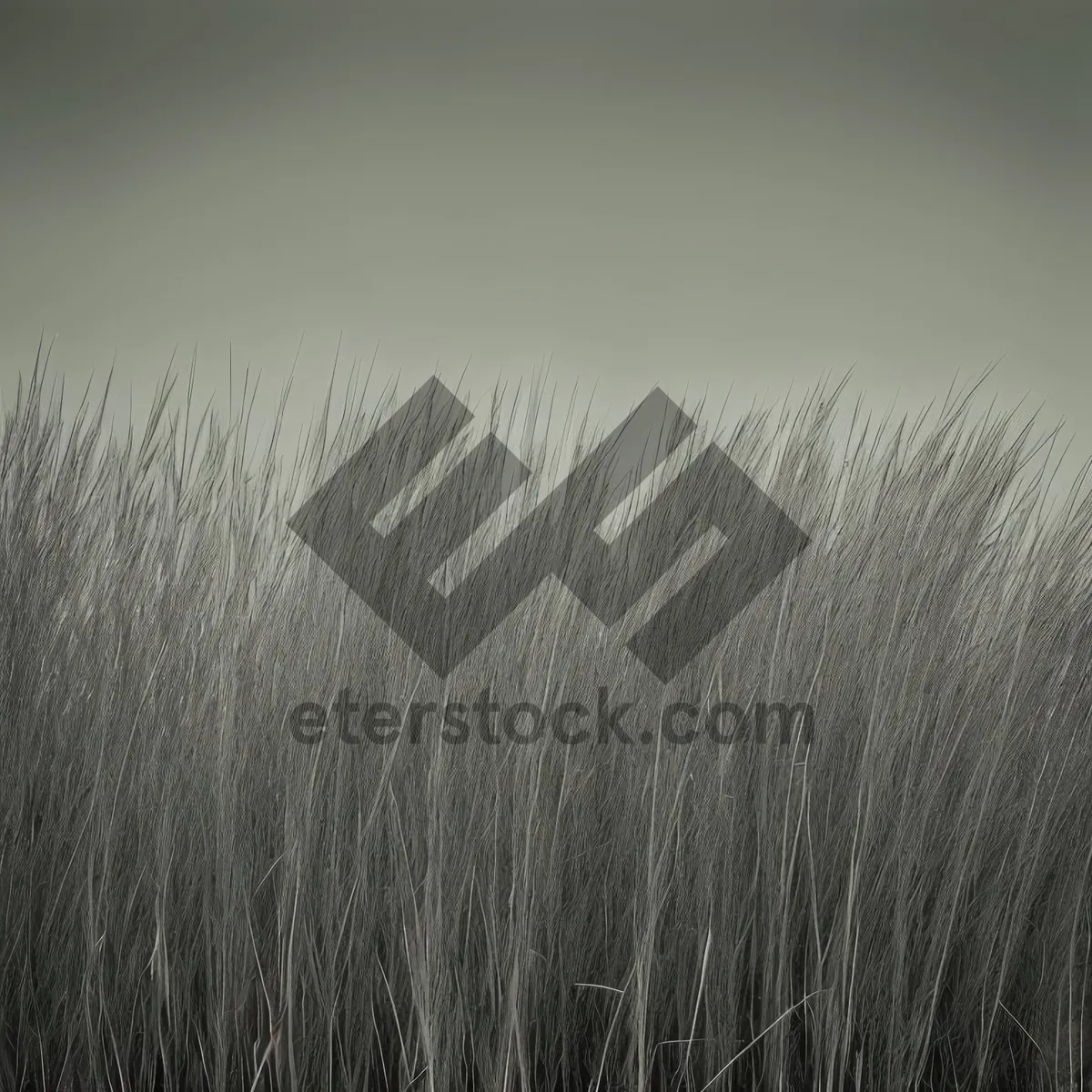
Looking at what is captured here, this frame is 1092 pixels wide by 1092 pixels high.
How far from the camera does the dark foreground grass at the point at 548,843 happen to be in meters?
1.34

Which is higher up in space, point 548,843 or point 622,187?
point 622,187

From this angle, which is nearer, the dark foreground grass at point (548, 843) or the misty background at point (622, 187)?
the dark foreground grass at point (548, 843)

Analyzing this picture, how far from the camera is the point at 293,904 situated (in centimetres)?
137

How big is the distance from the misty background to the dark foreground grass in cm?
383

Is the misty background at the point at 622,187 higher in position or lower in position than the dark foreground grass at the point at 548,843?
higher

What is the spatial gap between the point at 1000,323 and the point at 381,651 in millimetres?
5001

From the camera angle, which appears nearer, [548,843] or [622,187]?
[548,843]

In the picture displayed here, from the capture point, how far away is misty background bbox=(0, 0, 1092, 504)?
209 inches

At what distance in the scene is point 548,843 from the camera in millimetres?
1368

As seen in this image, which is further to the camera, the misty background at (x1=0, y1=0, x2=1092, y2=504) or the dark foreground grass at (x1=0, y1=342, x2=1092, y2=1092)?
the misty background at (x1=0, y1=0, x2=1092, y2=504)

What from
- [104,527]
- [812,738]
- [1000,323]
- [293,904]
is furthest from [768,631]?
[1000,323]

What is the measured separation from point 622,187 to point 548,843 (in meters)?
4.77

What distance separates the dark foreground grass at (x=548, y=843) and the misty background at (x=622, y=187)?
3.83 m

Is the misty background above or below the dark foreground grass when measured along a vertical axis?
above
